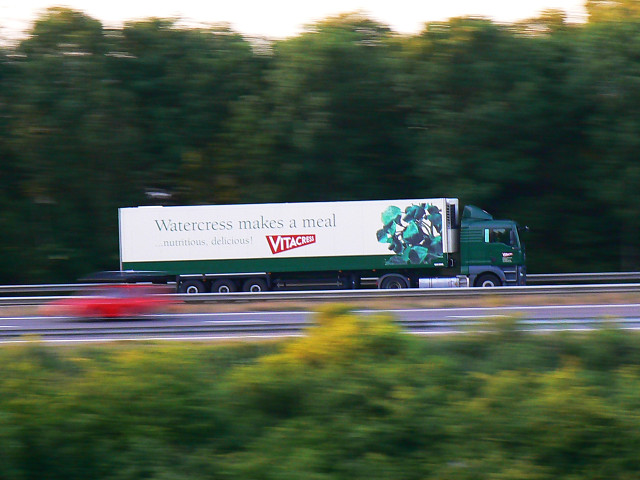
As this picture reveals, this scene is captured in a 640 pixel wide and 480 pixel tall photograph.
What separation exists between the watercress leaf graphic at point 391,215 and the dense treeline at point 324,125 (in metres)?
2.60

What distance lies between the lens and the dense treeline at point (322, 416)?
21.3 ft

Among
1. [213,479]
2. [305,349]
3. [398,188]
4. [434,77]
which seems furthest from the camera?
[398,188]

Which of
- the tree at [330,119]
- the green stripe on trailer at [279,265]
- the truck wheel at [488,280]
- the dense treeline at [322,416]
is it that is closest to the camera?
the dense treeline at [322,416]

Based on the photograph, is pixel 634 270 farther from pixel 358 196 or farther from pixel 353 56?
pixel 353 56

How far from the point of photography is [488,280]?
2350cm

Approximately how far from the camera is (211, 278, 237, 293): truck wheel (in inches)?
936

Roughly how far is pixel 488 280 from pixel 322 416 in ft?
56.8

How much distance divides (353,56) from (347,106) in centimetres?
175

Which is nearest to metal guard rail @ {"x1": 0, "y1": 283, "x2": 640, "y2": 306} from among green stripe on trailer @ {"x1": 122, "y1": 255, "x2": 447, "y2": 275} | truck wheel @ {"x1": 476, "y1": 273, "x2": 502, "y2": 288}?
truck wheel @ {"x1": 476, "y1": 273, "x2": 502, "y2": 288}

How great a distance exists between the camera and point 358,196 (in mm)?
27328

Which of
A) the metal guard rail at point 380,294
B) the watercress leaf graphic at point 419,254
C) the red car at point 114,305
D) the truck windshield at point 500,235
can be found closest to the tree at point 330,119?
the watercress leaf graphic at point 419,254

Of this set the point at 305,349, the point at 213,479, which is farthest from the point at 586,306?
the point at 213,479

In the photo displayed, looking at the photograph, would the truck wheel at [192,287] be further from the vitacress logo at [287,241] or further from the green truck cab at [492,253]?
the green truck cab at [492,253]

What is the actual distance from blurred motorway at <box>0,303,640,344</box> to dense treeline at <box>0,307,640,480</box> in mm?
4225
